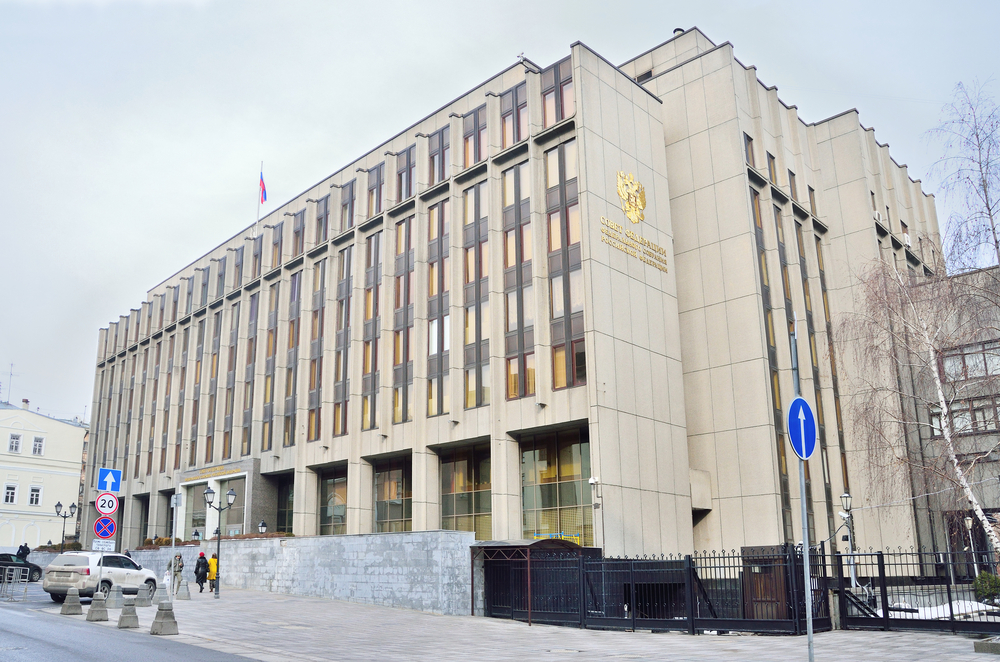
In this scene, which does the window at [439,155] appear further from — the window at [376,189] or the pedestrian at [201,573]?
the pedestrian at [201,573]

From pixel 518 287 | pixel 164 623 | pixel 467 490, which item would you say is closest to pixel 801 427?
pixel 164 623

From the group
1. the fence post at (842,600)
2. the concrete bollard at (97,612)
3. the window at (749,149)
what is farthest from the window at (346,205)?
the fence post at (842,600)

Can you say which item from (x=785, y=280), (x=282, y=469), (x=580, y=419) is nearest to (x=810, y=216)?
(x=785, y=280)

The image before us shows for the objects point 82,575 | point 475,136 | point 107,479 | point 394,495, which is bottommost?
point 82,575

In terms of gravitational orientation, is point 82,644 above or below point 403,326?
below

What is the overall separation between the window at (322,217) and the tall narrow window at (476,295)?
12688 millimetres

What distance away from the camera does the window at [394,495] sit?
140 ft

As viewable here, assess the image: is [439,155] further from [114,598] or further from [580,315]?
[114,598]

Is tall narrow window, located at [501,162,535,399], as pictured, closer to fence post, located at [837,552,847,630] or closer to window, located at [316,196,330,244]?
window, located at [316,196,330,244]

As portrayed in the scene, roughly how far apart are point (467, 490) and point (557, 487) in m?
5.83

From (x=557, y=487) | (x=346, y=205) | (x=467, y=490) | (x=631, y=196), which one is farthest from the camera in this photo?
(x=346, y=205)

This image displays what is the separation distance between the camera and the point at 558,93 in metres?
37.8

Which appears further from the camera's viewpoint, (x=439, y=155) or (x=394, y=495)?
(x=439, y=155)

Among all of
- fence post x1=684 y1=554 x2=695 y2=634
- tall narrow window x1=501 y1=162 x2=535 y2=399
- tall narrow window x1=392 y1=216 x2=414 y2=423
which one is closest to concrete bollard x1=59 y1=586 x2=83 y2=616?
fence post x1=684 y1=554 x2=695 y2=634
